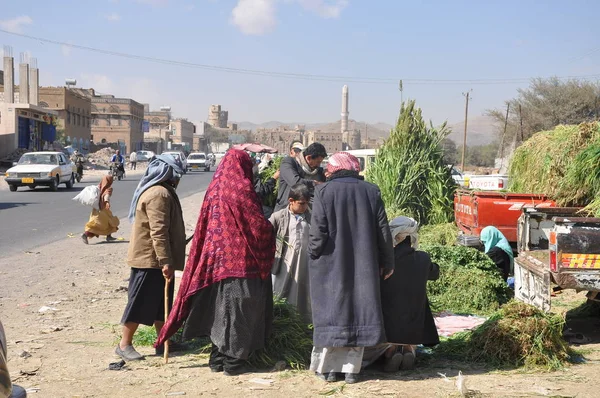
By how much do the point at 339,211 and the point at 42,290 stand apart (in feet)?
16.3

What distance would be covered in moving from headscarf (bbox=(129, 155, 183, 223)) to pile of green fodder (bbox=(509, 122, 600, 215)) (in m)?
4.24

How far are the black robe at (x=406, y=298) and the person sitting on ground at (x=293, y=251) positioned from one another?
1018 millimetres

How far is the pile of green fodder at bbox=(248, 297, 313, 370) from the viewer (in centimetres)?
546

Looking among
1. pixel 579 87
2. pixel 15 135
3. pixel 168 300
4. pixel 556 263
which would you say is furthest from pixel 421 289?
pixel 579 87

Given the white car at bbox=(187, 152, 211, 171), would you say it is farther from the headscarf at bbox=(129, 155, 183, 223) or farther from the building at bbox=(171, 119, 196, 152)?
the building at bbox=(171, 119, 196, 152)

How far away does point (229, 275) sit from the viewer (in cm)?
515

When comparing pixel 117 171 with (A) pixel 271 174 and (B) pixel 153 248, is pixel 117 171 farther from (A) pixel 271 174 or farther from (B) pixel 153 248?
(B) pixel 153 248

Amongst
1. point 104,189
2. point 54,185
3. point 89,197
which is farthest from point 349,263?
point 54,185

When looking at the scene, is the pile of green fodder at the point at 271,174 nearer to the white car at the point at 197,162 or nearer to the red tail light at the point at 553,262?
the red tail light at the point at 553,262

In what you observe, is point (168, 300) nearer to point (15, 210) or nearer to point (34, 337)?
point (34, 337)

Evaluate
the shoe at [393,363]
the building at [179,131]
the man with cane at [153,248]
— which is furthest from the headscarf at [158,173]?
the building at [179,131]

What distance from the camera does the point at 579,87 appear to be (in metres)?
51.0

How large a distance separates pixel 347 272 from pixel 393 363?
84 cm

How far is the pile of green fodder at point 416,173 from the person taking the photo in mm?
A: 13609
